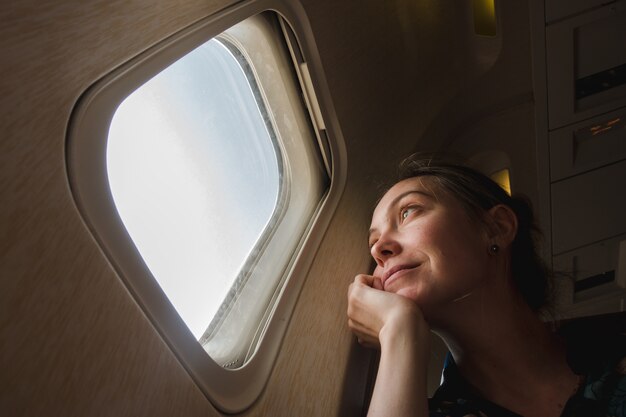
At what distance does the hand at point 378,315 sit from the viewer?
1.47 meters

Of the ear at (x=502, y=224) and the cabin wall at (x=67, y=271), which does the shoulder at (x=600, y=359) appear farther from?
the cabin wall at (x=67, y=271)

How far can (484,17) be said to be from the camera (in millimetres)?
3066

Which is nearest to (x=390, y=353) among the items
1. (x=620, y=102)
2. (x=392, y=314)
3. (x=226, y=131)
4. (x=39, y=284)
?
(x=392, y=314)

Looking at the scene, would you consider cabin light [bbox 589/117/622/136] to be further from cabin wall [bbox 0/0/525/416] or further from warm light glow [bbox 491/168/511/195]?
cabin wall [bbox 0/0/525/416]

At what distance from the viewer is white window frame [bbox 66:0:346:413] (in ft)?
3.02

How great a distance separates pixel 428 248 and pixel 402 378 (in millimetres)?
410

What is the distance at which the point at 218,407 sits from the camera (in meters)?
1.17

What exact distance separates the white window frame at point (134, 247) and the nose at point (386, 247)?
21 cm

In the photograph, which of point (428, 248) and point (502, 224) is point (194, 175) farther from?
point (502, 224)

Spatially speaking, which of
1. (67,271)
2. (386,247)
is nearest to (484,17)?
(386,247)

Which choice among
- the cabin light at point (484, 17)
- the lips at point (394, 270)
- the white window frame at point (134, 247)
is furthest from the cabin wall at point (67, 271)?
the cabin light at point (484, 17)

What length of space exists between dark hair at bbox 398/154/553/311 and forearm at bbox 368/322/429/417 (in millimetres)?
599

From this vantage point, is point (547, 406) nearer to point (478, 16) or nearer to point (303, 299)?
point (303, 299)

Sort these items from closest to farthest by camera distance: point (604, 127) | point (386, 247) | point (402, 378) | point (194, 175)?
point (402, 378)
point (194, 175)
point (386, 247)
point (604, 127)
